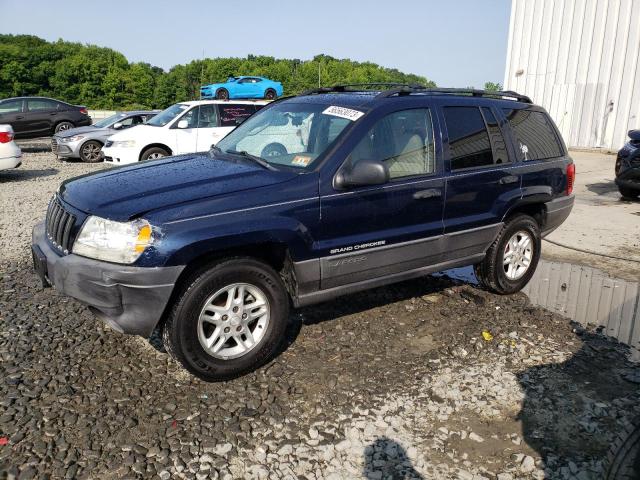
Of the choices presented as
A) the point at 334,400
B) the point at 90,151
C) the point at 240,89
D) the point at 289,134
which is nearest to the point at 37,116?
the point at 90,151

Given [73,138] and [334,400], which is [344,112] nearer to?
[334,400]

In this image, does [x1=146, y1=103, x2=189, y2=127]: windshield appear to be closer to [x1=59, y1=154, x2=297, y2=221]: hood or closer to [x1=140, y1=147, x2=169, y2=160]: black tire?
[x1=140, y1=147, x2=169, y2=160]: black tire

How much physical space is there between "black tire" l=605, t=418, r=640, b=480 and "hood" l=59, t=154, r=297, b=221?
2.45 meters

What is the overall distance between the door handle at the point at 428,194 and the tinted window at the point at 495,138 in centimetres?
87

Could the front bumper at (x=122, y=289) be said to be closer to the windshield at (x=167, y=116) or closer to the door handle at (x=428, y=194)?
the door handle at (x=428, y=194)

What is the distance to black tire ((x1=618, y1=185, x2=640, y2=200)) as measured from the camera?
1008 cm

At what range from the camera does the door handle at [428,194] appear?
418 cm

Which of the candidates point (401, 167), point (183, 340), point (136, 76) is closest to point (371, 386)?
point (183, 340)

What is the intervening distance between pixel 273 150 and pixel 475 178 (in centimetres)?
171

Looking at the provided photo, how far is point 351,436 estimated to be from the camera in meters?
3.01

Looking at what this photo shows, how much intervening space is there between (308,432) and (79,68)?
5940cm

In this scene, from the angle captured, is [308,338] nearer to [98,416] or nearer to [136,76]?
[98,416]

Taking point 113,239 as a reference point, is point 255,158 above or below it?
above

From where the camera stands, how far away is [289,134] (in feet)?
14.1
